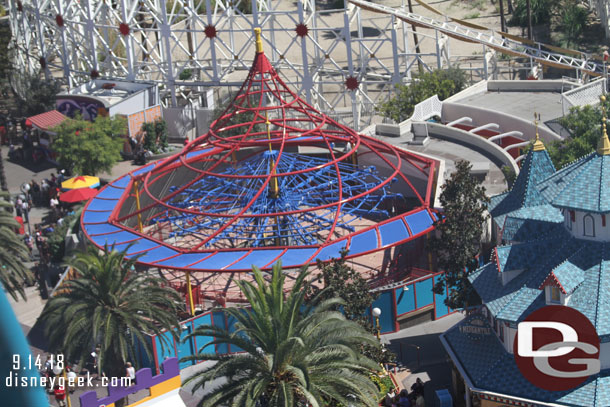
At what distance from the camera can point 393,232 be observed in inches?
1291

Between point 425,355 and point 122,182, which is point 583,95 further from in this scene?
point 122,182

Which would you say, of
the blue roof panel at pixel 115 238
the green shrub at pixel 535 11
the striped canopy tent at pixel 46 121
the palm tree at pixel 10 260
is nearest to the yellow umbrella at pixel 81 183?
the palm tree at pixel 10 260

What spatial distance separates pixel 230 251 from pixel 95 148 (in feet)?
61.9

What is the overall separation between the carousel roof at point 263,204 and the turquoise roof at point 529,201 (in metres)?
5.13

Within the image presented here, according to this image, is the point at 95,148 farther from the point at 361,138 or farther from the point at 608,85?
the point at 608,85

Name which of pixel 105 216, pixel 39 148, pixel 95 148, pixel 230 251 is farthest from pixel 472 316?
pixel 39 148

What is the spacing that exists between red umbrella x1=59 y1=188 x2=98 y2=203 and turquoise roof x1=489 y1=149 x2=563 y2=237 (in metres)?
22.9

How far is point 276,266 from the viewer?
78.0 feet

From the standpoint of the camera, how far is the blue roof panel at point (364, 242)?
3144 centimetres

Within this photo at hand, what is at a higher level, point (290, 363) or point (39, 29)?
point (39, 29)

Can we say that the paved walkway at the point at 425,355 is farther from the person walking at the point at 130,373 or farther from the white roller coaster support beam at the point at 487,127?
the white roller coaster support beam at the point at 487,127

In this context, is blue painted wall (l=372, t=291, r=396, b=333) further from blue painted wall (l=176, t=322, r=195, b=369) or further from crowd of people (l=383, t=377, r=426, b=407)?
blue painted wall (l=176, t=322, r=195, b=369)

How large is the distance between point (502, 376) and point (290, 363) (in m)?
5.90

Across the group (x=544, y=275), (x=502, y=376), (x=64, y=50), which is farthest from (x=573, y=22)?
(x=502, y=376)
